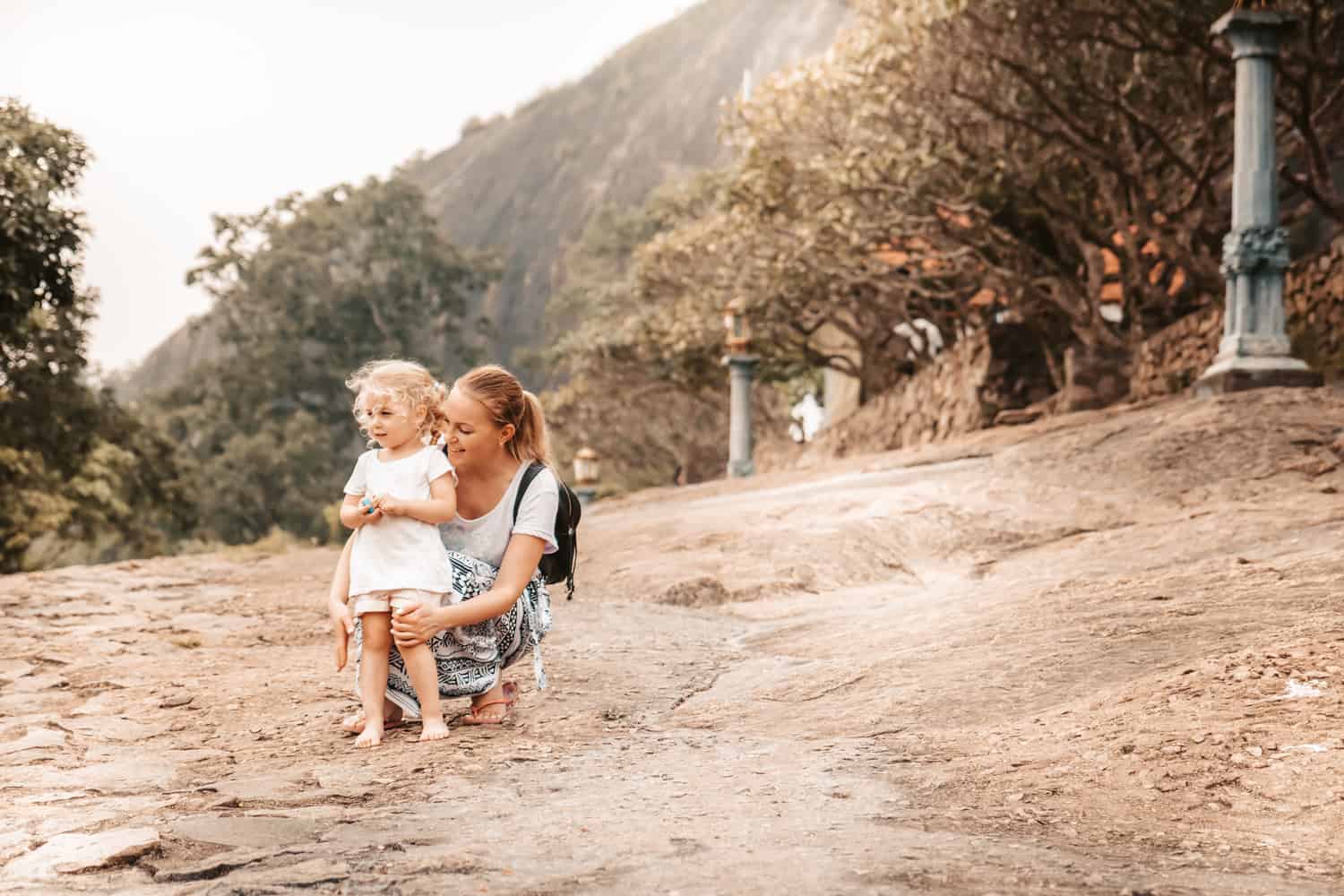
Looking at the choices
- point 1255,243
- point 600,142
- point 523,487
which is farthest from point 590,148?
point 523,487

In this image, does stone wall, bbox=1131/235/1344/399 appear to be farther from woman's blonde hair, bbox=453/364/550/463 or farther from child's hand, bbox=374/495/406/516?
child's hand, bbox=374/495/406/516

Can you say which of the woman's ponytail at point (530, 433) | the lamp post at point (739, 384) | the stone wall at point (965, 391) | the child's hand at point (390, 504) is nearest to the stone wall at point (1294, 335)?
the stone wall at point (965, 391)

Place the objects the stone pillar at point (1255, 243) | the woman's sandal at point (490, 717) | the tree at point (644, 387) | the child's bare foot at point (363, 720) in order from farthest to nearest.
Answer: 1. the tree at point (644, 387)
2. the stone pillar at point (1255, 243)
3. the woman's sandal at point (490, 717)
4. the child's bare foot at point (363, 720)

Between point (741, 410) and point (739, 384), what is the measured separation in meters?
0.43

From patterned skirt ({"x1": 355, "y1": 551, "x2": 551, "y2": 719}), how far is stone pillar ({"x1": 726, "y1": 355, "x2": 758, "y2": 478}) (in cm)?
1623

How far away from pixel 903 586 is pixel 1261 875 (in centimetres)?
510

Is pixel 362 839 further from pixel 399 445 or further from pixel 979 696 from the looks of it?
pixel 979 696

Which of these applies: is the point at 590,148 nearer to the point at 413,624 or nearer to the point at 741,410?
the point at 741,410

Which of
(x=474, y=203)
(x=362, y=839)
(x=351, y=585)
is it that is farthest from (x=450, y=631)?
(x=474, y=203)

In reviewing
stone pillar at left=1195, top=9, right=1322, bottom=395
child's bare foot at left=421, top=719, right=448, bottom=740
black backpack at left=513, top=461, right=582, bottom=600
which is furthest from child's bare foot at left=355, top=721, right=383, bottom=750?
stone pillar at left=1195, top=9, right=1322, bottom=395

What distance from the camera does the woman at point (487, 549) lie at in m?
4.22

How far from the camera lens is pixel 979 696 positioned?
4148 millimetres

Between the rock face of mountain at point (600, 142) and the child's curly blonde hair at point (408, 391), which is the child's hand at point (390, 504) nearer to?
the child's curly blonde hair at point (408, 391)

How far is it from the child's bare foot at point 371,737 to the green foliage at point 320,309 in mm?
36586
